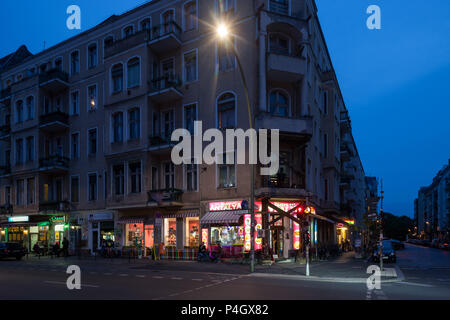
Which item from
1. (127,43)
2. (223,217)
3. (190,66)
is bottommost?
(223,217)

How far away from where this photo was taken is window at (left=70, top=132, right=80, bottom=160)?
35594 mm

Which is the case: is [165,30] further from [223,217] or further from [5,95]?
[5,95]

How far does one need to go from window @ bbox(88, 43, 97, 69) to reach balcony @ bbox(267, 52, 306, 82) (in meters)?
17.2

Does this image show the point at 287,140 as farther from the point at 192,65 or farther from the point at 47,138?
the point at 47,138

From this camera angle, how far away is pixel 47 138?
38.0 meters

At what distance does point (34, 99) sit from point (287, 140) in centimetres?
2574

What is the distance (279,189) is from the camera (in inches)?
969

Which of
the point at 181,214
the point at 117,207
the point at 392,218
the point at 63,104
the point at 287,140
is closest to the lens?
the point at 287,140

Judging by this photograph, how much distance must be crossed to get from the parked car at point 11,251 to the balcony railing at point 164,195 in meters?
12.0

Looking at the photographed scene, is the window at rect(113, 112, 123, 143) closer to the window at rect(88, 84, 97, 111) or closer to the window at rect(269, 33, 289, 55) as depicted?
the window at rect(88, 84, 97, 111)

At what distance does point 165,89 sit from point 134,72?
3.86 m

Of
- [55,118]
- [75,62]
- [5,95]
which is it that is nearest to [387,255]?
[55,118]

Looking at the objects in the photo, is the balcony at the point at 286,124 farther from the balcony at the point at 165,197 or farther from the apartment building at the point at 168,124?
the balcony at the point at 165,197
